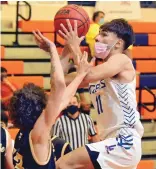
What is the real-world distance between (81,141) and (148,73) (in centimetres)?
A: 246

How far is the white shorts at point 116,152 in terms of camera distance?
350cm

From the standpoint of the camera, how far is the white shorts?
11.5ft

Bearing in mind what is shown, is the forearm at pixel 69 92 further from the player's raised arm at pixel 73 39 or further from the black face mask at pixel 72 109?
the black face mask at pixel 72 109

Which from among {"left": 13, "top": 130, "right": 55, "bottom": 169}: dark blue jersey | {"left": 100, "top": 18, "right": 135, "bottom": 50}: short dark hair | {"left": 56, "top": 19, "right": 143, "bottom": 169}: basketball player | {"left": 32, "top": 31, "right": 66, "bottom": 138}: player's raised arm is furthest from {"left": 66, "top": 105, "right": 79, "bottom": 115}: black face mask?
{"left": 13, "top": 130, "right": 55, "bottom": 169}: dark blue jersey

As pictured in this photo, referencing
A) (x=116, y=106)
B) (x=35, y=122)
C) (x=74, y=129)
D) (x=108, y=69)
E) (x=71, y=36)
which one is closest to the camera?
(x=35, y=122)

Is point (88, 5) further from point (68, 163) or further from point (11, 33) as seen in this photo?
point (68, 163)

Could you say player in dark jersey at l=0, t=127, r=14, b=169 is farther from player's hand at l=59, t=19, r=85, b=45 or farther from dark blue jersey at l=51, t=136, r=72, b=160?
player's hand at l=59, t=19, r=85, b=45

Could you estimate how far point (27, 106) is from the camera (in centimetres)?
274

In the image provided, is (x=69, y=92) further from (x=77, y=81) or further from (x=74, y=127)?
(x=74, y=127)

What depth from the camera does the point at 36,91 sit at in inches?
110

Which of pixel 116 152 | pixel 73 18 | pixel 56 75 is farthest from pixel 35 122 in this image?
pixel 73 18

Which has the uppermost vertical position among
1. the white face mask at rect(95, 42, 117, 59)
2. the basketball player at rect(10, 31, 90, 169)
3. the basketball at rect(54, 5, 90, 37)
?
the basketball at rect(54, 5, 90, 37)

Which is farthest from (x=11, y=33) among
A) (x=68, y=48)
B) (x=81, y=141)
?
(x=68, y=48)

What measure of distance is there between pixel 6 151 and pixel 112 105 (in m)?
0.90
